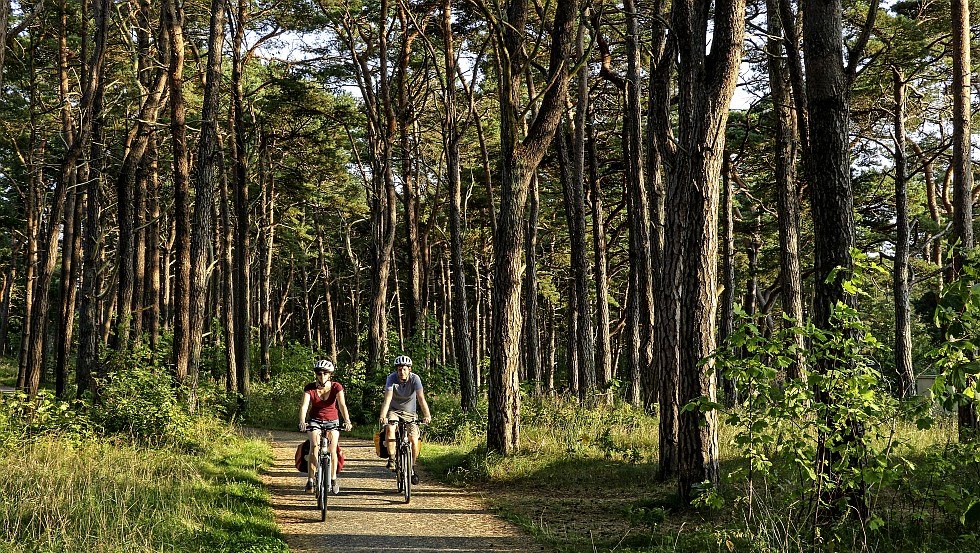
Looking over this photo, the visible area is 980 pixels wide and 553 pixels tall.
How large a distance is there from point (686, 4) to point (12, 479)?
10130mm

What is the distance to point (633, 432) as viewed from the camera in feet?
48.0

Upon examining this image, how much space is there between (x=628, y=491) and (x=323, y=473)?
4.20 meters

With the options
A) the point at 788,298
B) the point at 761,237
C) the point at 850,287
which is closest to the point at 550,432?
the point at 788,298

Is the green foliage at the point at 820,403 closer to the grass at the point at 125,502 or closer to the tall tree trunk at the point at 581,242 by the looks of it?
the grass at the point at 125,502

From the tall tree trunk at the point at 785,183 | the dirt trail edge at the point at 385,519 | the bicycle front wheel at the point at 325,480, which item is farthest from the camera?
the tall tree trunk at the point at 785,183

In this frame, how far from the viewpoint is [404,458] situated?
10594mm

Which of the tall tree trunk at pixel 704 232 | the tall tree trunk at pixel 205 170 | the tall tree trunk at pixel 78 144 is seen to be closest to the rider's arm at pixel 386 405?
the tall tree trunk at pixel 704 232

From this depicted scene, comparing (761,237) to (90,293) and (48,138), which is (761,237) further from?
(48,138)

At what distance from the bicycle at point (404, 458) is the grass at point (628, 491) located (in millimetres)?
1149

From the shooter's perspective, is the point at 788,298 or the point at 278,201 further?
the point at 278,201

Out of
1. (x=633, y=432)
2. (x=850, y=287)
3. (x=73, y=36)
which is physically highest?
(x=73, y=36)

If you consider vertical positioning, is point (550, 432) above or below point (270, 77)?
below

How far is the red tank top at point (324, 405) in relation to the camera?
32.3ft

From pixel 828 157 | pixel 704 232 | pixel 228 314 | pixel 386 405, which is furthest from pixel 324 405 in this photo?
pixel 228 314
